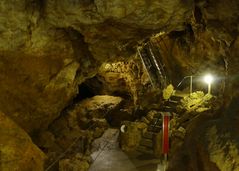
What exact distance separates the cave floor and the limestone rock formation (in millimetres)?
2769

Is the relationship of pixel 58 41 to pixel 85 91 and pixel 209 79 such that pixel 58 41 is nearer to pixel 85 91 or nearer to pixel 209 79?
pixel 209 79

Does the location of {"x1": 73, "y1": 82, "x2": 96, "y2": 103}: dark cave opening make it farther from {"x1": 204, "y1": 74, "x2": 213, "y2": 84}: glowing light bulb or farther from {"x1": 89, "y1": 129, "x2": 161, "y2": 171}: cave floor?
{"x1": 204, "y1": 74, "x2": 213, "y2": 84}: glowing light bulb

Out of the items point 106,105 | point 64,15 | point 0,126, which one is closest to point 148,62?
point 106,105

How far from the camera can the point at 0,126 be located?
27.3 ft

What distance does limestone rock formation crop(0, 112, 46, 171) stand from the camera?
308 inches

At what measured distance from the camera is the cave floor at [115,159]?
1105 cm

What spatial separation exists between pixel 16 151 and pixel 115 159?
4553mm

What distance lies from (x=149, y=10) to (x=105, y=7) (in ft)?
3.69

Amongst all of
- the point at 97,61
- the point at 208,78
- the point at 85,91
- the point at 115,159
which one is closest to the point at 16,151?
the point at 115,159

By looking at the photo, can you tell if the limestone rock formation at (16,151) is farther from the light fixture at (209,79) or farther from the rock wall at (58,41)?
the light fixture at (209,79)

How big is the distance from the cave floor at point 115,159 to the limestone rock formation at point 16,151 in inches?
109

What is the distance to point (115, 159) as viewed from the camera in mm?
11781

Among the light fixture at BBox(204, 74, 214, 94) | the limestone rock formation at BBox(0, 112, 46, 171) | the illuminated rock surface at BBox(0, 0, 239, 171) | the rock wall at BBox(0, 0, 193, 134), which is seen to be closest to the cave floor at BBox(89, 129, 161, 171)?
the illuminated rock surface at BBox(0, 0, 239, 171)

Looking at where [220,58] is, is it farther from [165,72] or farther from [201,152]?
[201,152]
